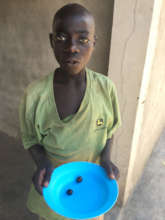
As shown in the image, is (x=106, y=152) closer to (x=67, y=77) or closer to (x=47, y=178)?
(x=47, y=178)

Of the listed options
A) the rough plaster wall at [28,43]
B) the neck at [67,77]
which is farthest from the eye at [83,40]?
the rough plaster wall at [28,43]

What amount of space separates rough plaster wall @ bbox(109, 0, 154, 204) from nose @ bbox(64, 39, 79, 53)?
0.80 metres

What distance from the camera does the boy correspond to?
118 cm

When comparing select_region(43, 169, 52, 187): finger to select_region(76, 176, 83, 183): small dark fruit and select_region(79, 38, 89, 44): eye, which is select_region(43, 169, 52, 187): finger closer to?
select_region(76, 176, 83, 183): small dark fruit

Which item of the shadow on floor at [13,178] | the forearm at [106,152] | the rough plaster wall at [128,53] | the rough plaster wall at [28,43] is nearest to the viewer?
the forearm at [106,152]

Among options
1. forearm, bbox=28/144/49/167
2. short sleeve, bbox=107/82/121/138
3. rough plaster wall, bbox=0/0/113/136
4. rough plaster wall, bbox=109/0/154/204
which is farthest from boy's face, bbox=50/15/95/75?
rough plaster wall, bbox=0/0/113/136

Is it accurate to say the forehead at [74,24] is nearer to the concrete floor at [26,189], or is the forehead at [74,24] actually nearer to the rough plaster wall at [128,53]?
the rough plaster wall at [128,53]

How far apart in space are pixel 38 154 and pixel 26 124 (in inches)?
6.9

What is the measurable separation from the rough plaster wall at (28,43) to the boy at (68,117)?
791mm

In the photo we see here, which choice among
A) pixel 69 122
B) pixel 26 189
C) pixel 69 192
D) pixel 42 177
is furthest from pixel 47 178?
pixel 26 189

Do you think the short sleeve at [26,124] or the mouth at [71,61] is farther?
the short sleeve at [26,124]

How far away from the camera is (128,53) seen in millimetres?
1765

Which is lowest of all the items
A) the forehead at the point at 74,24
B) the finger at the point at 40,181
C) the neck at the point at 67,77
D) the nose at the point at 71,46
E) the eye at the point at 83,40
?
the finger at the point at 40,181

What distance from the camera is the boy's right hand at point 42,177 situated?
1.10 metres
